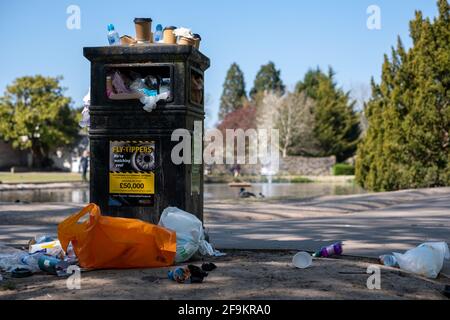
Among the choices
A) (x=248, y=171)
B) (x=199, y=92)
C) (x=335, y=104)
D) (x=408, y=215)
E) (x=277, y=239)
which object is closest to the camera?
(x=199, y=92)

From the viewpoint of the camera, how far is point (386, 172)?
23453mm

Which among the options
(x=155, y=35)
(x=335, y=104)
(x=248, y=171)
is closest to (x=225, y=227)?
(x=155, y=35)

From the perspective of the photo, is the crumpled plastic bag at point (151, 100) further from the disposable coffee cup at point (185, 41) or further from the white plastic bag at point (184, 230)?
the white plastic bag at point (184, 230)

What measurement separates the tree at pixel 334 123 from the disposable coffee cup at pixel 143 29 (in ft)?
184

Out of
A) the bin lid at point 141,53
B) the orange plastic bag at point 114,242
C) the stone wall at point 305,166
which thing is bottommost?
the orange plastic bag at point 114,242

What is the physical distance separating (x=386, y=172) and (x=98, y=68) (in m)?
18.4

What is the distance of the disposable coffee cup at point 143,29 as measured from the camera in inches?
272

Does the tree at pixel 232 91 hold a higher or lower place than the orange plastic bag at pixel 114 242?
higher

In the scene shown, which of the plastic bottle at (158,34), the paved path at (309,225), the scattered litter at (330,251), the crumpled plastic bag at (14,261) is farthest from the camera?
the paved path at (309,225)

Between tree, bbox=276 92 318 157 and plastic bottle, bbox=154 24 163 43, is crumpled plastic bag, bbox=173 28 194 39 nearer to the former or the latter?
plastic bottle, bbox=154 24 163 43

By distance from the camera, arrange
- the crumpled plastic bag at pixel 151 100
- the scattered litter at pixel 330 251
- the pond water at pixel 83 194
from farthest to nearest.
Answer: the pond water at pixel 83 194 → the crumpled plastic bag at pixel 151 100 → the scattered litter at pixel 330 251

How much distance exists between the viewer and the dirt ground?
4.35 metres

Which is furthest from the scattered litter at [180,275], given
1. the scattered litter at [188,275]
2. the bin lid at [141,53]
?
the bin lid at [141,53]
